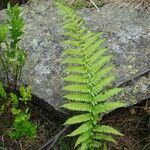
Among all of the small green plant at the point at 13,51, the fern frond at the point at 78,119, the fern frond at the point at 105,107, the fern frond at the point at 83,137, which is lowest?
the fern frond at the point at 83,137

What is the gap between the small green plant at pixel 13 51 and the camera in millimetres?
3330

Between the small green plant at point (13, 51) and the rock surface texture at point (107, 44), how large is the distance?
12cm

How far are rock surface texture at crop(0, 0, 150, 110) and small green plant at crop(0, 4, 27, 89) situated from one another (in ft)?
0.40

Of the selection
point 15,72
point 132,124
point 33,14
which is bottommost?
point 132,124

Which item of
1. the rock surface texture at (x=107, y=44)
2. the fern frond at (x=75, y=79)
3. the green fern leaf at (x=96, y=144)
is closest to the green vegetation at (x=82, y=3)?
the rock surface texture at (x=107, y=44)

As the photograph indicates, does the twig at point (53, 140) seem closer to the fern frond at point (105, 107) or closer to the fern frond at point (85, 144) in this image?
the fern frond at point (85, 144)

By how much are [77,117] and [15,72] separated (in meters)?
0.84

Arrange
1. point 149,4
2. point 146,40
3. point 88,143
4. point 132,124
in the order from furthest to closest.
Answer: point 149,4
point 146,40
point 132,124
point 88,143

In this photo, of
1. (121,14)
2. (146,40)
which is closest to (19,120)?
(146,40)

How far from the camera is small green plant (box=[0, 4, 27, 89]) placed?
333cm

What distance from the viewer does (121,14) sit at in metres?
4.30

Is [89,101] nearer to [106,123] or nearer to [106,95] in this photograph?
[106,95]

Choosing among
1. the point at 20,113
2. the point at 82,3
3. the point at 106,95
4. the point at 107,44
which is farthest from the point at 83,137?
the point at 82,3

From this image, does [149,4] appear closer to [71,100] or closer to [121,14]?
[121,14]
